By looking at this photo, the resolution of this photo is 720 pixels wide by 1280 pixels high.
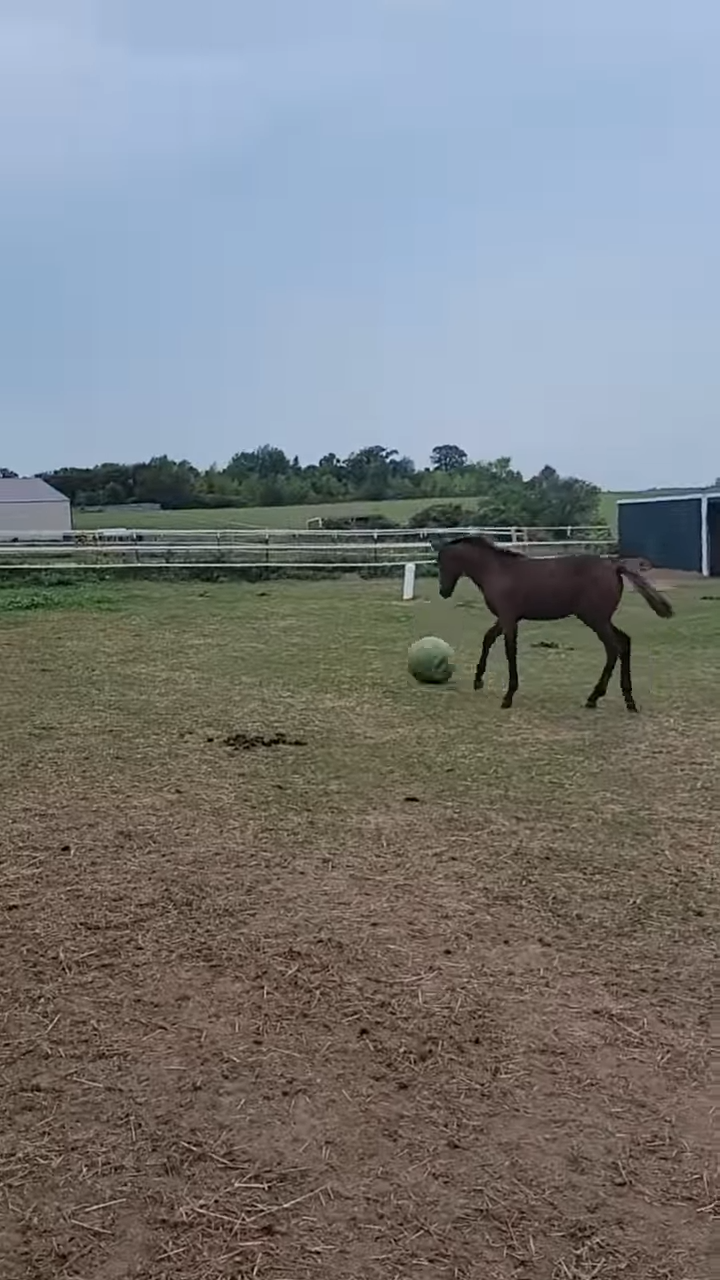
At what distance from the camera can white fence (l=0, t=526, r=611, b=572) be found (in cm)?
1769

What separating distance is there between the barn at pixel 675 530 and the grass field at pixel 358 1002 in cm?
1463

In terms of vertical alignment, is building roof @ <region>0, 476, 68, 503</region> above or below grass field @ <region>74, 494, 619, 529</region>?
A: above

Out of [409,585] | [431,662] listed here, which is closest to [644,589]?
[431,662]

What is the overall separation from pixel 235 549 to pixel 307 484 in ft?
69.6

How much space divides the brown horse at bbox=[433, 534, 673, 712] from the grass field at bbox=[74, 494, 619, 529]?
17.5 meters

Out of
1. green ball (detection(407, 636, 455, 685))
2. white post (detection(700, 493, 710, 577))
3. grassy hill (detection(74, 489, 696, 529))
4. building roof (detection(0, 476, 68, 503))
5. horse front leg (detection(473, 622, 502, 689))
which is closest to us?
horse front leg (detection(473, 622, 502, 689))

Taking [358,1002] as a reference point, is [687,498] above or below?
above

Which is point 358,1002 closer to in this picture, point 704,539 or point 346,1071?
point 346,1071

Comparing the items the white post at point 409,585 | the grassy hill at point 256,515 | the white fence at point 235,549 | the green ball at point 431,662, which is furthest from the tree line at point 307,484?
the green ball at point 431,662

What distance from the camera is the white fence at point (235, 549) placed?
1769 centimetres

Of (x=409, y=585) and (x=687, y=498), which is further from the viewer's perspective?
(x=687, y=498)

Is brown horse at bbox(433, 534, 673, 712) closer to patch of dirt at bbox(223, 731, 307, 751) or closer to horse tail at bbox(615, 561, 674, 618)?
horse tail at bbox(615, 561, 674, 618)

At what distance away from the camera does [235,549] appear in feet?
58.0

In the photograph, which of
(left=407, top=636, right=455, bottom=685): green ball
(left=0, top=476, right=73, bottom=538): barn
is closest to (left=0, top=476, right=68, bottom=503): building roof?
(left=0, top=476, right=73, bottom=538): barn
